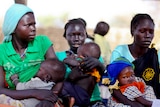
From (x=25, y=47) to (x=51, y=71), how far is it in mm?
392

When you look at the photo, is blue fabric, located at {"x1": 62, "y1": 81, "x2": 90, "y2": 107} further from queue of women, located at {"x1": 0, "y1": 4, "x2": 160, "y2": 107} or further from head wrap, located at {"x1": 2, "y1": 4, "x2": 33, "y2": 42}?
head wrap, located at {"x1": 2, "y1": 4, "x2": 33, "y2": 42}

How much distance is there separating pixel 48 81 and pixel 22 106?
0.28m

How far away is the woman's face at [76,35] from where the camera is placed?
3.62m

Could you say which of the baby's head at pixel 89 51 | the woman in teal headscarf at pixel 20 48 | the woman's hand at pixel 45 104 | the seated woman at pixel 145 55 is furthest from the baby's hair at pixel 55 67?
the seated woman at pixel 145 55

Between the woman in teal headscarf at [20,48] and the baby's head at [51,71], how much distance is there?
11cm

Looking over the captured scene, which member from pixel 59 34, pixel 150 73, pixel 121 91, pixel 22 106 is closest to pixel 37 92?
pixel 22 106

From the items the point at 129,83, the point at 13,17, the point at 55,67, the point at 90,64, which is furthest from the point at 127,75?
the point at 13,17

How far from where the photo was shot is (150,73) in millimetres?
3277

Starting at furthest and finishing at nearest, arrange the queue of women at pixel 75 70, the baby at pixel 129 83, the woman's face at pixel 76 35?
1. the woman's face at pixel 76 35
2. the baby at pixel 129 83
3. the queue of women at pixel 75 70

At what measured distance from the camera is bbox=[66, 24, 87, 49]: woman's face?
3.62m

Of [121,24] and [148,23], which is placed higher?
[148,23]

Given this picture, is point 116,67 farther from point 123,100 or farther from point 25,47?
point 25,47

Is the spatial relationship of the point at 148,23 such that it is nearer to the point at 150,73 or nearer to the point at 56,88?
the point at 150,73

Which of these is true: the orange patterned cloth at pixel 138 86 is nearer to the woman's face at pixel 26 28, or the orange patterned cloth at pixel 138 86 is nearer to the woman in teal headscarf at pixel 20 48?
the woman in teal headscarf at pixel 20 48
